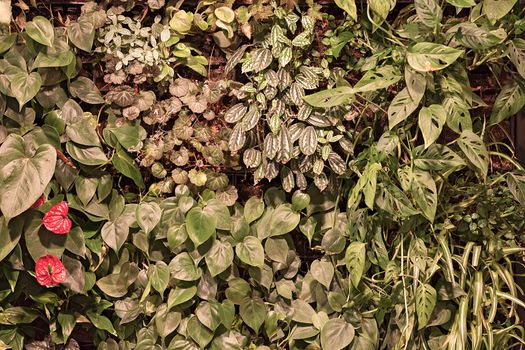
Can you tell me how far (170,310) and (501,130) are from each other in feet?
3.70

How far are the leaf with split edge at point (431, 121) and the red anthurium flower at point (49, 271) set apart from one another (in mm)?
1027

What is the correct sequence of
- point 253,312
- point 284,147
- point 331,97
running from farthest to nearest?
point 253,312 < point 284,147 < point 331,97

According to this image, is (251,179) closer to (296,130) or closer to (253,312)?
(296,130)

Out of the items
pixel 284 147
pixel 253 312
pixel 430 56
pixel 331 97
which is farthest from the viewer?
pixel 253 312

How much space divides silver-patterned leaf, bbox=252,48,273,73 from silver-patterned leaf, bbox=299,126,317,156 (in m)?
0.21

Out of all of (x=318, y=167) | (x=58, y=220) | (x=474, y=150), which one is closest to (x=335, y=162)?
(x=318, y=167)

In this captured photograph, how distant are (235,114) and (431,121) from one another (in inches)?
20.9

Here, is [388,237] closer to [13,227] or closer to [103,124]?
[103,124]

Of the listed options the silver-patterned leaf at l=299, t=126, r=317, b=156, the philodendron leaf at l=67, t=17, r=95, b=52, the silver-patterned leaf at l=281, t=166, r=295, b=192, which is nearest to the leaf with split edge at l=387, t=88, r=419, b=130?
the silver-patterned leaf at l=299, t=126, r=317, b=156

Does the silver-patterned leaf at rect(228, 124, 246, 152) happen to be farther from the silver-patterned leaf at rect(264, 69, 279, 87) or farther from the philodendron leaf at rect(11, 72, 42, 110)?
the philodendron leaf at rect(11, 72, 42, 110)

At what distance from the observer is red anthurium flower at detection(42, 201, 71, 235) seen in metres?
1.88

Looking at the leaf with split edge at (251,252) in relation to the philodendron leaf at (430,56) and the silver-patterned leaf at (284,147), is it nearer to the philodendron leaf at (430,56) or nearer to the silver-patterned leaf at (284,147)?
the silver-patterned leaf at (284,147)

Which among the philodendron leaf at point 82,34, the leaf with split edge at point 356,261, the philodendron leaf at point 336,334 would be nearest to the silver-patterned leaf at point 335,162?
the leaf with split edge at point 356,261

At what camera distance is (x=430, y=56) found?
1734 millimetres
